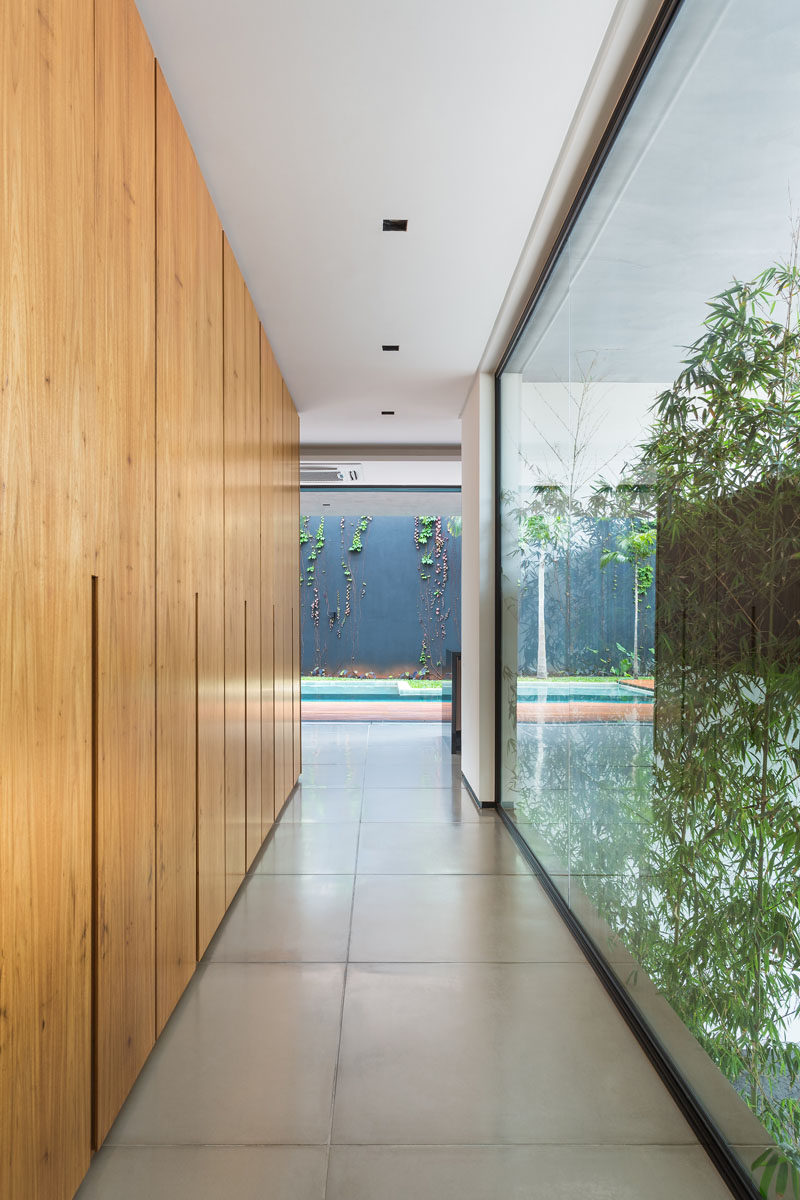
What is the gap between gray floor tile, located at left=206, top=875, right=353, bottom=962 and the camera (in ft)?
10.1

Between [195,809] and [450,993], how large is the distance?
1069 mm

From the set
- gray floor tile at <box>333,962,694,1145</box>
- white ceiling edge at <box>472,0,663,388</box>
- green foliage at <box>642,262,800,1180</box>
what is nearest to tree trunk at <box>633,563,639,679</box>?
green foliage at <box>642,262,800,1180</box>

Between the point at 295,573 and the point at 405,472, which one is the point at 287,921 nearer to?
the point at 295,573

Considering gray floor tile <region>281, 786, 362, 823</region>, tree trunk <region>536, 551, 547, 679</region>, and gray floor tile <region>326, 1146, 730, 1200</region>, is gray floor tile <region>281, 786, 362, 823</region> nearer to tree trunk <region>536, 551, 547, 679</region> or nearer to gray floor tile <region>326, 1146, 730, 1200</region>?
tree trunk <region>536, 551, 547, 679</region>

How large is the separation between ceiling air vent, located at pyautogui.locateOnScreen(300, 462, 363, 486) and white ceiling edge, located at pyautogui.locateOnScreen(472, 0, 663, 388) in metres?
4.15

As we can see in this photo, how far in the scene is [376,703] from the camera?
11.1 meters

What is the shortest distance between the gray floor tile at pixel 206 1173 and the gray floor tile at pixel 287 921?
3.65 feet

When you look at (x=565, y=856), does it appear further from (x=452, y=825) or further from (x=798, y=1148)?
(x=798, y=1148)

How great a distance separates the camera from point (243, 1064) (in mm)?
2293

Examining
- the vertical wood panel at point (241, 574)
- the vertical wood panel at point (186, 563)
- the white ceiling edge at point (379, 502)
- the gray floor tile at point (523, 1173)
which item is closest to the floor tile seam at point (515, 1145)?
the gray floor tile at point (523, 1173)

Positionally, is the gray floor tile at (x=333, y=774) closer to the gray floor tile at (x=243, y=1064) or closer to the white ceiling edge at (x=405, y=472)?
the white ceiling edge at (x=405, y=472)

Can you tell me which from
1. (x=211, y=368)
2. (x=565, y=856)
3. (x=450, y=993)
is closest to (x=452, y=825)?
(x=565, y=856)

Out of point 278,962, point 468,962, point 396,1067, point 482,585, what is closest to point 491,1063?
point 396,1067

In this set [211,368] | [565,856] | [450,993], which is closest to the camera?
[450,993]
